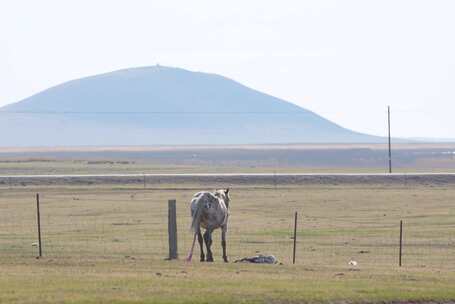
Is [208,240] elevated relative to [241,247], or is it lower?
elevated

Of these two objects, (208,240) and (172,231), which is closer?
(172,231)

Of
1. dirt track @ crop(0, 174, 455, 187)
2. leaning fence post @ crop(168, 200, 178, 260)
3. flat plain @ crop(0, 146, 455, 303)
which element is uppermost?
leaning fence post @ crop(168, 200, 178, 260)

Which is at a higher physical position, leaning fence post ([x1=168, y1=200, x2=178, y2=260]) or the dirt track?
leaning fence post ([x1=168, y1=200, x2=178, y2=260])

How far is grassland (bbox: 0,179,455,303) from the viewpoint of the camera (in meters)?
24.0

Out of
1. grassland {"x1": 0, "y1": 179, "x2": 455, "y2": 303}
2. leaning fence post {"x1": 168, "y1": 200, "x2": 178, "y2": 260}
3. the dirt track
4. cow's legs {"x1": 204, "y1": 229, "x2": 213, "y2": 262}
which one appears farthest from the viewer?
the dirt track

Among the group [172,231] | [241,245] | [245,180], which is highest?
[172,231]

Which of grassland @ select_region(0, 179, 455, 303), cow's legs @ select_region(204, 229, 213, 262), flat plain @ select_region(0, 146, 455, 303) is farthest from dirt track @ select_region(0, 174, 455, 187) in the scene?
cow's legs @ select_region(204, 229, 213, 262)

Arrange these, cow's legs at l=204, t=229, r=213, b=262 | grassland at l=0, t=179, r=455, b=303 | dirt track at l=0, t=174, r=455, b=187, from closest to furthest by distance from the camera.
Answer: grassland at l=0, t=179, r=455, b=303 < cow's legs at l=204, t=229, r=213, b=262 < dirt track at l=0, t=174, r=455, b=187

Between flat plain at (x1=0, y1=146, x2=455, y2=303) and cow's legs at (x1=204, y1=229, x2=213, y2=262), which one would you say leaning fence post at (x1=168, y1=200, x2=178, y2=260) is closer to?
flat plain at (x1=0, y1=146, x2=455, y2=303)

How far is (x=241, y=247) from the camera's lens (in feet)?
127

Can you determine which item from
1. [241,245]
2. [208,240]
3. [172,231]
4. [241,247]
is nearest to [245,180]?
[241,245]

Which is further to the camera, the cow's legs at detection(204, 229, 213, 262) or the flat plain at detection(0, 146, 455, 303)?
the cow's legs at detection(204, 229, 213, 262)

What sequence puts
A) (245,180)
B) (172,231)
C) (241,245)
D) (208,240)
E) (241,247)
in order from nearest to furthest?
(172,231)
(208,240)
(241,247)
(241,245)
(245,180)

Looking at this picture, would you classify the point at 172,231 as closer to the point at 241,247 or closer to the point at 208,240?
the point at 208,240
